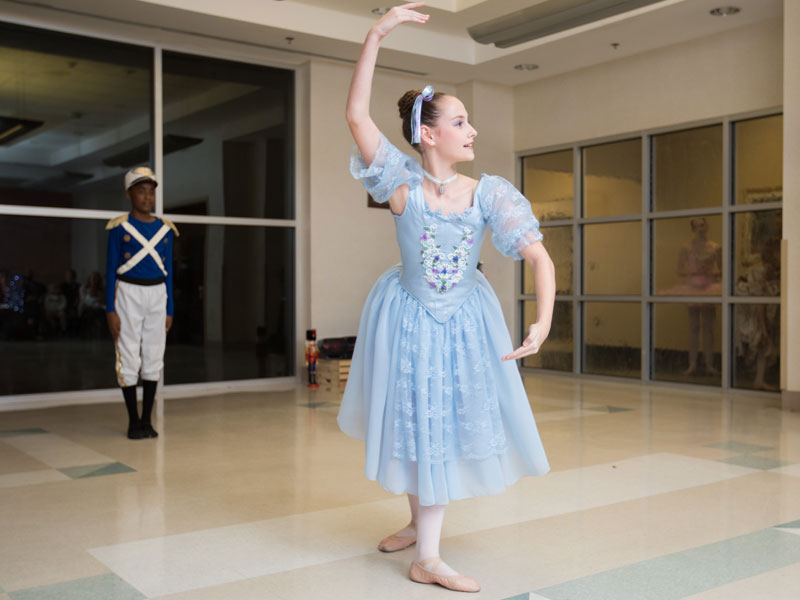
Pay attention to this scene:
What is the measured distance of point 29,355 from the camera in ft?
22.4

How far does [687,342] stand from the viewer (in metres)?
7.68

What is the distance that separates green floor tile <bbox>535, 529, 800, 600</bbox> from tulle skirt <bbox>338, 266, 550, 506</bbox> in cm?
36

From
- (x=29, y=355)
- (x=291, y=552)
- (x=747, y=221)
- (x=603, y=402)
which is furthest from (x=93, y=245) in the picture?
(x=747, y=221)

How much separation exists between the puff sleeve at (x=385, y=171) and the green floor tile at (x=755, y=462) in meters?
2.65

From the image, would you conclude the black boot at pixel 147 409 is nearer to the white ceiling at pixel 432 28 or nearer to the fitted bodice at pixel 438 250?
the white ceiling at pixel 432 28

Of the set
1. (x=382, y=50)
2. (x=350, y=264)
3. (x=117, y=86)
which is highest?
(x=382, y=50)

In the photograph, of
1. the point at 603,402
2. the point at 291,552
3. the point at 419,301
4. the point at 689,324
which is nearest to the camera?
the point at 419,301

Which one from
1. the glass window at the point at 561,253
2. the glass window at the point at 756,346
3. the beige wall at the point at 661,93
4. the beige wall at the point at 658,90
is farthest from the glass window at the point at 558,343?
the glass window at the point at 756,346

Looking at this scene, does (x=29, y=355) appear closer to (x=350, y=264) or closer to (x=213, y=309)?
(x=213, y=309)

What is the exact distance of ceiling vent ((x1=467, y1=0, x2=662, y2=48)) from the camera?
6.47m

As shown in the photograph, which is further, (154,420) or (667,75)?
(667,75)

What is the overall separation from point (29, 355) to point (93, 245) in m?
1.05

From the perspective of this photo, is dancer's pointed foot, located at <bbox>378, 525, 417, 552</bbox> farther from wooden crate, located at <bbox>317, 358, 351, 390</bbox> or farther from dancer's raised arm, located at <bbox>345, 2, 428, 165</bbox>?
wooden crate, located at <bbox>317, 358, 351, 390</bbox>

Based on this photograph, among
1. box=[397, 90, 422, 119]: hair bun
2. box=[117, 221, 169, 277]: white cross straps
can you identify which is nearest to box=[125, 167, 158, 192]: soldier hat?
box=[117, 221, 169, 277]: white cross straps
